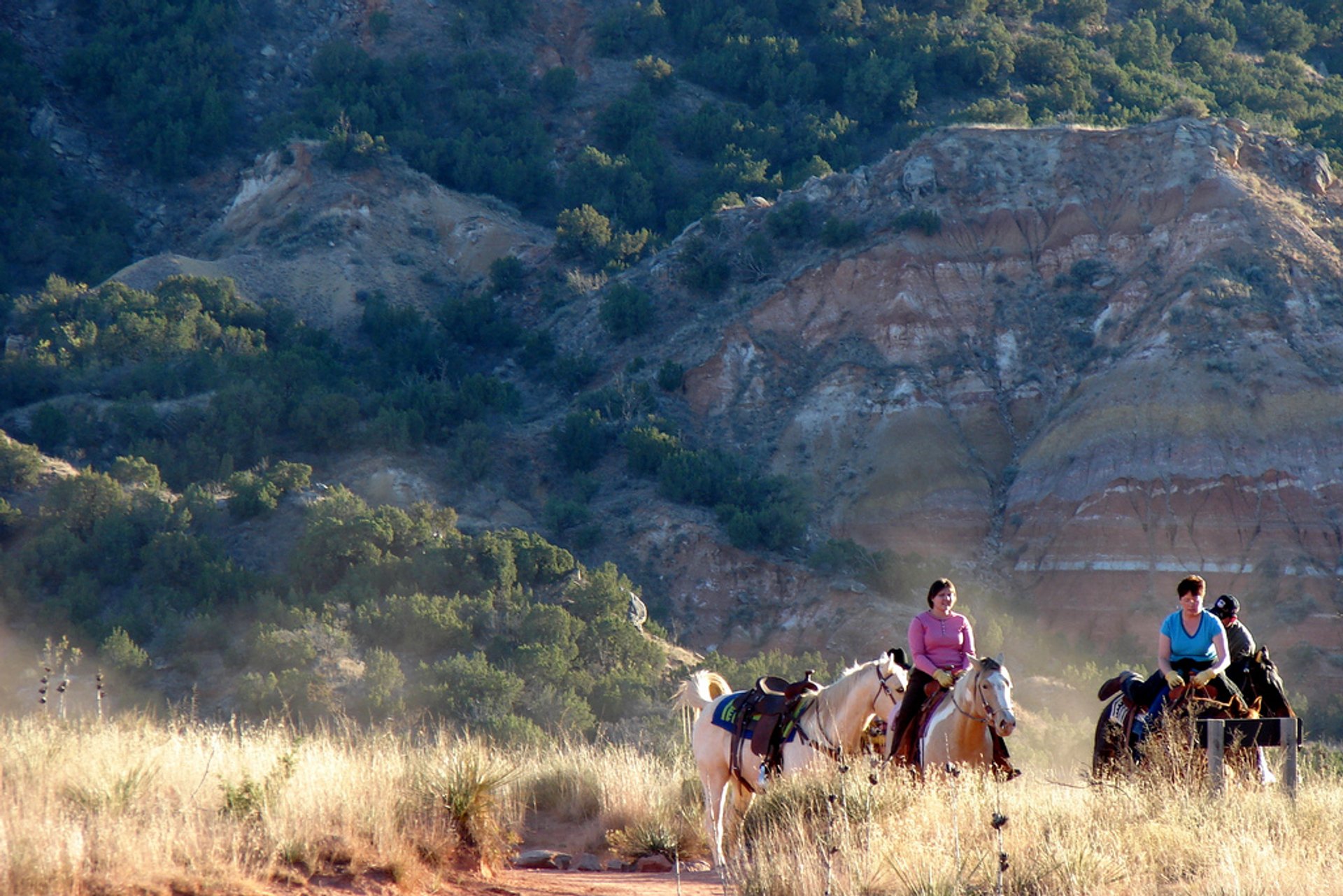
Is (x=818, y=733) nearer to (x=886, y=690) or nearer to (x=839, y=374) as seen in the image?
(x=886, y=690)

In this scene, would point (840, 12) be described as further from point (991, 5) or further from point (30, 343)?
point (30, 343)

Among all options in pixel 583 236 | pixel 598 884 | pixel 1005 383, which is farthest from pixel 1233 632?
pixel 583 236

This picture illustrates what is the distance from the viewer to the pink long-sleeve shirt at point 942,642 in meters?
9.64

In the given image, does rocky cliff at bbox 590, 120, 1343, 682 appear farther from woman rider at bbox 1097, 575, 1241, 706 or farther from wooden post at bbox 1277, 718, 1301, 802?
wooden post at bbox 1277, 718, 1301, 802

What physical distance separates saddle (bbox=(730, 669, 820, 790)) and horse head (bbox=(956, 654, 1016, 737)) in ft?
4.16

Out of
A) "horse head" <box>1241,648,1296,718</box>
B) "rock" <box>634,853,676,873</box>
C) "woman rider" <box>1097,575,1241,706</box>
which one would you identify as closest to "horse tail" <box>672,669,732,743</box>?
"rock" <box>634,853,676,873</box>

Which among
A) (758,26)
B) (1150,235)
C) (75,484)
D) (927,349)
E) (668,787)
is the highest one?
(758,26)

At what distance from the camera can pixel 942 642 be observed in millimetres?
9656

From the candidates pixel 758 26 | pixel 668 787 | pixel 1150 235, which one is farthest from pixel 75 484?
pixel 758 26

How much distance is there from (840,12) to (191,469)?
128 ft

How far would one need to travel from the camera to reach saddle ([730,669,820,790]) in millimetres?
9695

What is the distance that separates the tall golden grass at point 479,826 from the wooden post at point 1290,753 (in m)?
0.10

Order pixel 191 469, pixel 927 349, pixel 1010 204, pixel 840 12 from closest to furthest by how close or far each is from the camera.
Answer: pixel 191 469 → pixel 927 349 → pixel 1010 204 → pixel 840 12

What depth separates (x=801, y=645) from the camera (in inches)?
1163
